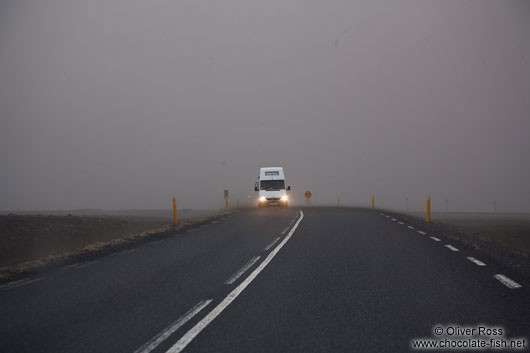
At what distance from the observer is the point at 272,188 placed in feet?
112

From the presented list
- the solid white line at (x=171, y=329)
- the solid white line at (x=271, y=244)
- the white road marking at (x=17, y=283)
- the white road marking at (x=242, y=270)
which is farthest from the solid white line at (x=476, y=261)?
the white road marking at (x=17, y=283)

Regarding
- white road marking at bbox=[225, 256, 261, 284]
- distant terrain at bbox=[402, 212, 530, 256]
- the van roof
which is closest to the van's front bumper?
the van roof

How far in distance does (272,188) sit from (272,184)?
350mm

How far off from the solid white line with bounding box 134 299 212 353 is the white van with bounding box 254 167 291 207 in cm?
2806

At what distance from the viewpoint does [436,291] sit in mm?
6227

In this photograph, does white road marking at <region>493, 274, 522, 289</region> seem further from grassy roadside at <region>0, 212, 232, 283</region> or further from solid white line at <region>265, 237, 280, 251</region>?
grassy roadside at <region>0, 212, 232, 283</region>

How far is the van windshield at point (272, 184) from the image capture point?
112ft

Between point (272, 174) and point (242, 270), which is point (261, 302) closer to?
point (242, 270)

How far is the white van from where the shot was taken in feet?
111

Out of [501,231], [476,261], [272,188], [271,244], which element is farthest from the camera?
[272,188]

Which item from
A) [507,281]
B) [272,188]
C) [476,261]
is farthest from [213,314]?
[272,188]

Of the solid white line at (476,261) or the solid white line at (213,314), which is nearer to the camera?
the solid white line at (213,314)

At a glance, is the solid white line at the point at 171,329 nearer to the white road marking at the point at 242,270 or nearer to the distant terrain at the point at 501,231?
the white road marking at the point at 242,270

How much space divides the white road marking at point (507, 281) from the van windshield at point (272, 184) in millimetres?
26883
